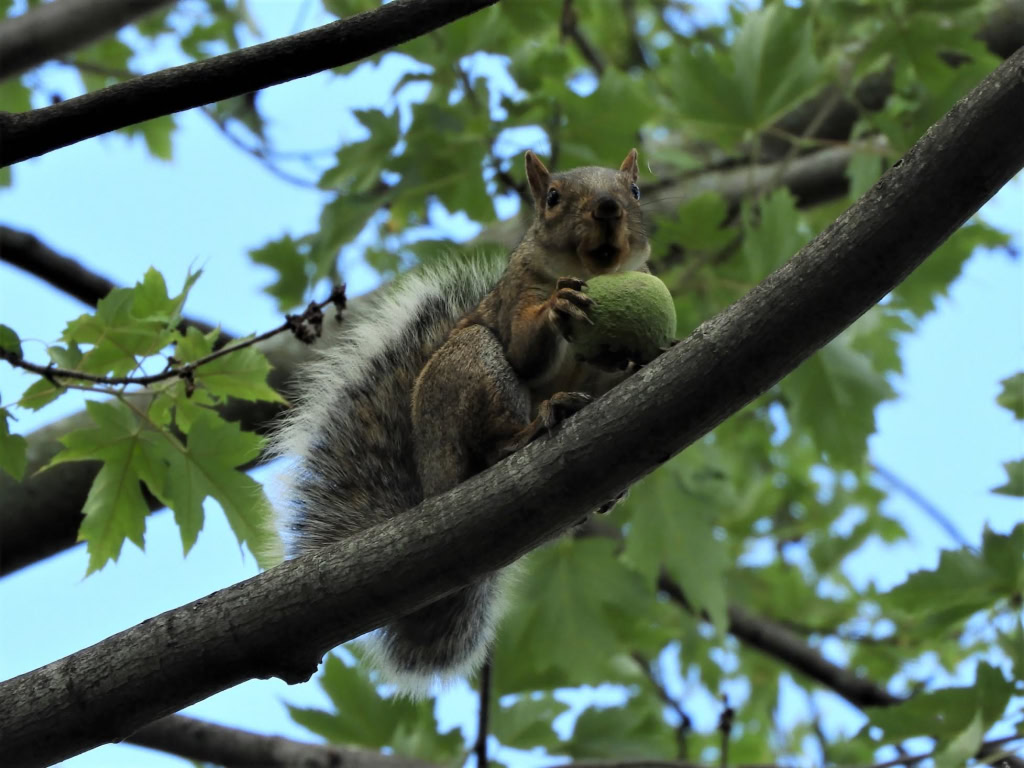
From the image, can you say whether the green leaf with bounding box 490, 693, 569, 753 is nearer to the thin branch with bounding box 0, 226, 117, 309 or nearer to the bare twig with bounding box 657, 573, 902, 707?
the bare twig with bounding box 657, 573, 902, 707

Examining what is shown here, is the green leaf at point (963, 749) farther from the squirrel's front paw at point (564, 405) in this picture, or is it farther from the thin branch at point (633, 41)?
the thin branch at point (633, 41)

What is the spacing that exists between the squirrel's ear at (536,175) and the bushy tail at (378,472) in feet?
1.60

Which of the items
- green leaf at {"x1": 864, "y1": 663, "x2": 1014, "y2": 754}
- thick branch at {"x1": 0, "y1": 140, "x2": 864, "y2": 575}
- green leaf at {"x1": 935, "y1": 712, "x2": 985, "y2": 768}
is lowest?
green leaf at {"x1": 935, "y1": 712, "x2": 985, "y2": 768}

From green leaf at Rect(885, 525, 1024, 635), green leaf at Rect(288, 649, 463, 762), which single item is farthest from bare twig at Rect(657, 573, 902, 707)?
green leaf at Rect(885, 525, 1024, 635)

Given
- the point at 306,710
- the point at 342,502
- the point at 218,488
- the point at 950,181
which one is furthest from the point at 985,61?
the point at 306,710

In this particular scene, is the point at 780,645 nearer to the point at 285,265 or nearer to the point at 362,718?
the point at 362,718

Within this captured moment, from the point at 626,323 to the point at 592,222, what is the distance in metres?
0.67

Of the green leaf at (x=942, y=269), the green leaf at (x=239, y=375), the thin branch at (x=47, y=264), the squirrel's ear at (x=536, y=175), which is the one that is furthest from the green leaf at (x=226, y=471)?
the green leaf at (x=942, y=269)

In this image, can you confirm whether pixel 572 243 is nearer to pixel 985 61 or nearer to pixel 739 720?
pixel 985 61

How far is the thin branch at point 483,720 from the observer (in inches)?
130

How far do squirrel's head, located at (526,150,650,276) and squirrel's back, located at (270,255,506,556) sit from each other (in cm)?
42

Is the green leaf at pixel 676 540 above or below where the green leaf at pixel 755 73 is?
below

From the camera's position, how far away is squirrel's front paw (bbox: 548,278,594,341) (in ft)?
7.55

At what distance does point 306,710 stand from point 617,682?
1.81 metres
